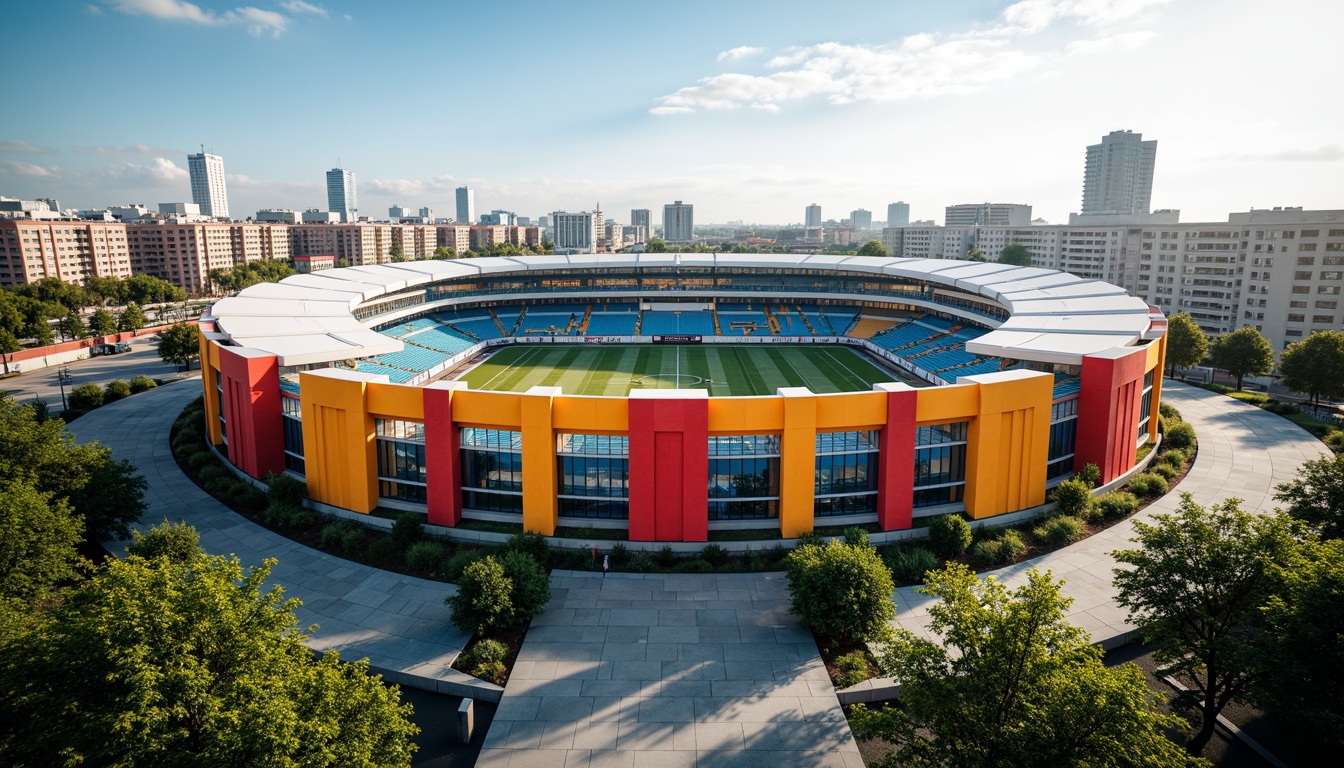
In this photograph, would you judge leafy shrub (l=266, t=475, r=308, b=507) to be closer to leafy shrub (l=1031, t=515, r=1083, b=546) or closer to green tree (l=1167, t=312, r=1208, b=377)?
leafy shrub (l=1031, t=515, r=1083, b=546)

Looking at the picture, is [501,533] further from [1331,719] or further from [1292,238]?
[1292,238]

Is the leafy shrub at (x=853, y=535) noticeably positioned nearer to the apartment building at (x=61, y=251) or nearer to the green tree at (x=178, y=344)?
the green tree at (x=178, y=344)

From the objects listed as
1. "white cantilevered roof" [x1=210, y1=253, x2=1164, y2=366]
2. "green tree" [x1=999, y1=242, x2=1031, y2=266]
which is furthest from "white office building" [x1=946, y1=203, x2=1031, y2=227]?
"white cantilevered roof" [x1=210, y1=253, x2=1164, y2=366]

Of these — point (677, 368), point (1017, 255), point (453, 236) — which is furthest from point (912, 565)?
point (453, 236)

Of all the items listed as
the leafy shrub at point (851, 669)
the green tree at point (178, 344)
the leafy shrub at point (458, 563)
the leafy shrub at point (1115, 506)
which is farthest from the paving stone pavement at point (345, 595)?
the green tree at point (178, 344)

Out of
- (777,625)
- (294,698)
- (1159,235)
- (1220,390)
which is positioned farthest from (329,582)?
(1159,235)
